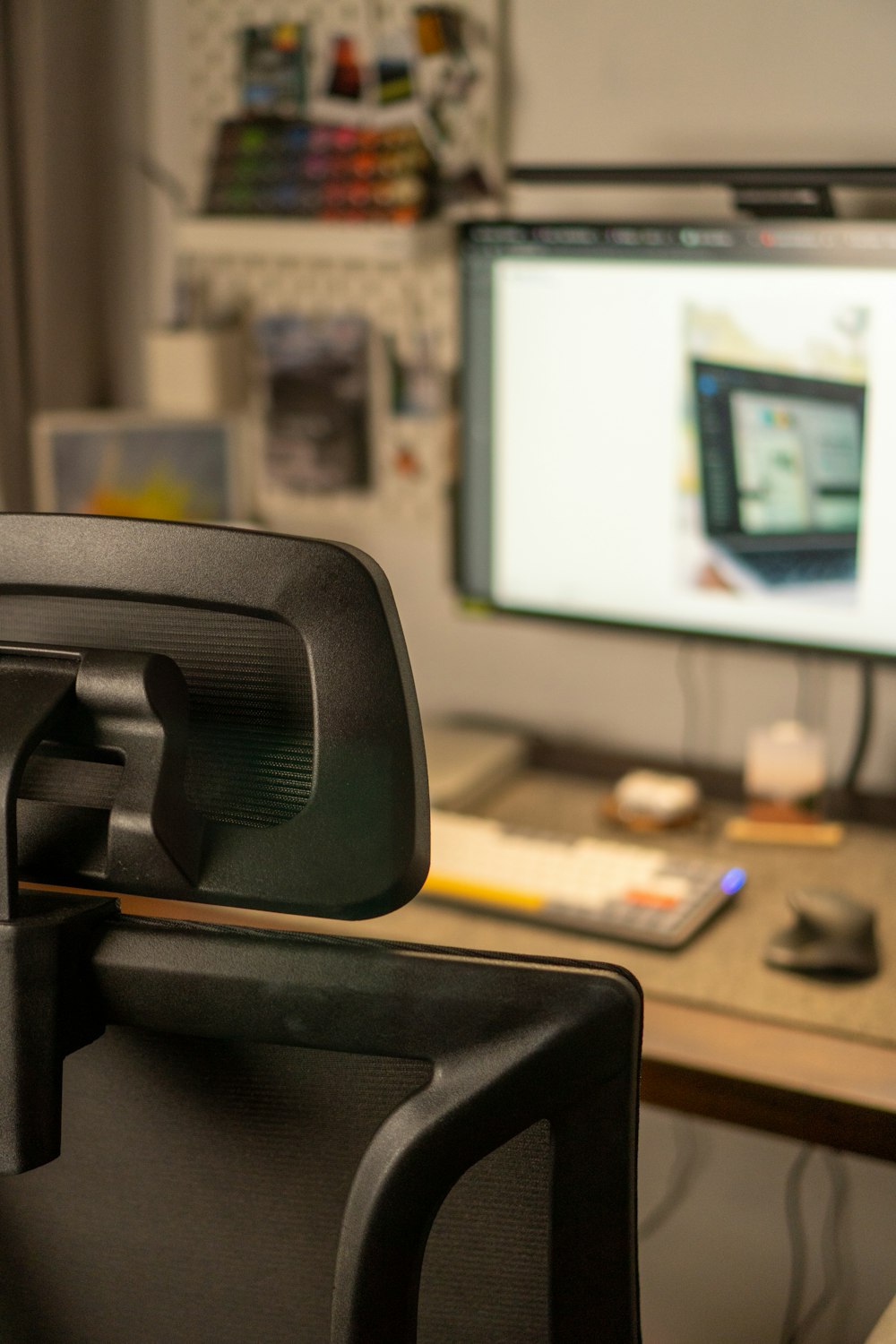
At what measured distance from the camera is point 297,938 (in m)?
0.51

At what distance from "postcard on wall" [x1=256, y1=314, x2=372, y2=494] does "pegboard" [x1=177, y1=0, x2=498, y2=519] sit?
0.05 feet

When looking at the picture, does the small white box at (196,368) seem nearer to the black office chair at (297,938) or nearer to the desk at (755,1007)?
the desk at (755,1007)

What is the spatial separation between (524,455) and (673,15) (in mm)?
420

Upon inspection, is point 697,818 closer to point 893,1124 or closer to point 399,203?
point 893,1124

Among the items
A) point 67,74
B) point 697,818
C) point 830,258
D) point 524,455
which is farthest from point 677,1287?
point 67,74

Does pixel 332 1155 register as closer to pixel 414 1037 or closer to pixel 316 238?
pixel 414 1037

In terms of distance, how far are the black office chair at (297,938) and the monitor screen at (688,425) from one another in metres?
0.78

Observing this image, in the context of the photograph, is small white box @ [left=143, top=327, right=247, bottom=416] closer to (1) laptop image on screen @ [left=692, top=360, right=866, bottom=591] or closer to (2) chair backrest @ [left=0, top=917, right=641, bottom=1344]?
(1) laptop image on screen @ [left=692, top=360, right=866, bottom=591]

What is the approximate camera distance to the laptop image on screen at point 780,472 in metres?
1.18

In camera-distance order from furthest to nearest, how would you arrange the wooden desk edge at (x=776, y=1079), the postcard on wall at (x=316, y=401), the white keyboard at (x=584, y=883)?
the postcard on wall at (x=316, y=401), the white keyboard at (x=584, y=883), the wooden desk edge at (x=776, y=1079)

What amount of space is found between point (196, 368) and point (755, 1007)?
94cm

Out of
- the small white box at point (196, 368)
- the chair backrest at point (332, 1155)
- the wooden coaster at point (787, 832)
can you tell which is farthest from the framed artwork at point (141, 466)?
the chair backrest at point (332, 1155)

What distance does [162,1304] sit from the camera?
62cm

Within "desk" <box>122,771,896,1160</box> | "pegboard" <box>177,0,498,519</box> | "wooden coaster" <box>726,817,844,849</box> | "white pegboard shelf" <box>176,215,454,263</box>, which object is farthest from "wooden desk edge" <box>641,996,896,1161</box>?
"white pegboard shelf" <box>176,215,454,263</box>
